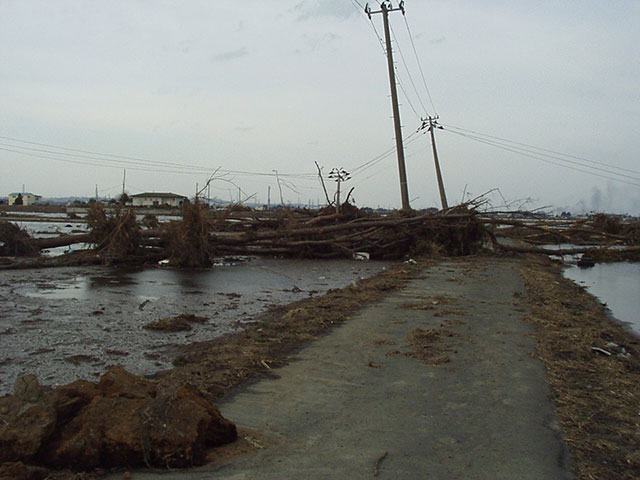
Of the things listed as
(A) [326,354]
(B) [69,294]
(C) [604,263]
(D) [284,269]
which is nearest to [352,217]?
(D) [284,269]

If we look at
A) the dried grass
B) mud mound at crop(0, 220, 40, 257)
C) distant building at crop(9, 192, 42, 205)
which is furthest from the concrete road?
distant building at crop(9, 192, 42, 205)

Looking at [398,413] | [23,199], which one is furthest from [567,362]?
[23,199]

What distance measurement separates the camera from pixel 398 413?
4.71 meters

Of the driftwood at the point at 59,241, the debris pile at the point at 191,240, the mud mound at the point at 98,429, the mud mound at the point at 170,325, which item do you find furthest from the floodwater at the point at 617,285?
the driftwood at the point at 59,241

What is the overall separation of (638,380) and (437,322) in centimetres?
327

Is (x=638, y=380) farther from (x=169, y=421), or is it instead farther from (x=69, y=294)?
(x=69, y=294)

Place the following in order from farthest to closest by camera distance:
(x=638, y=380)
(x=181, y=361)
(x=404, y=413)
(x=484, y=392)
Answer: (x=181, y=361), (x=638, y=380), (x=484, y=392), (x=404, y=413)

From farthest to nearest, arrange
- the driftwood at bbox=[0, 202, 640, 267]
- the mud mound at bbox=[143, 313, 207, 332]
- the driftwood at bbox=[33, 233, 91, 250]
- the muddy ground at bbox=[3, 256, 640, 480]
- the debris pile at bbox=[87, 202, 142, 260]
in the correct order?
1. the driftwood at bbox=[0, 202, 640, 267]
2. the driftwood at bbox=[33, 233, 91, 250]
3. the debris pile at bbox=[87, 202, 142, 260]
4. the mud mound at bbox=[143, 313, 207, 332]
5. the muddy ground at bbox=[3, 256, 640, 480]

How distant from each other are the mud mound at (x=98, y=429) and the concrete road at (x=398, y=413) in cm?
16

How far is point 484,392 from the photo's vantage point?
5.32 metres

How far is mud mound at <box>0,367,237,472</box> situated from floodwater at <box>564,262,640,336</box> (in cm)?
885

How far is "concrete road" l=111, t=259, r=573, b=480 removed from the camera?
144 inches

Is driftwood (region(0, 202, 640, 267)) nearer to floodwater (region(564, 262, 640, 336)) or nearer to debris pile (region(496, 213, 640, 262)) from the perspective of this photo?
debris pile (region(496, 213, 640, 262))

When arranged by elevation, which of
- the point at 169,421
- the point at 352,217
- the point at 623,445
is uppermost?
the point at 352,217
